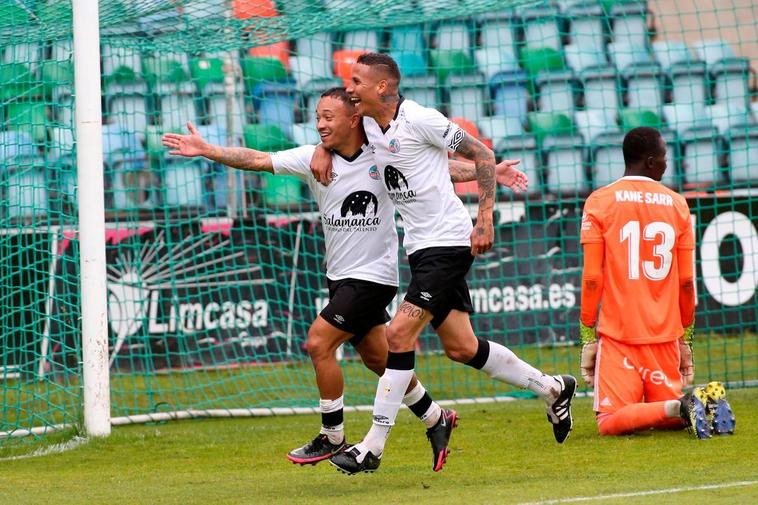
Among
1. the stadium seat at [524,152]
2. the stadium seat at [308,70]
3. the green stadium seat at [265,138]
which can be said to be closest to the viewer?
the green stadium seat at [265,138]

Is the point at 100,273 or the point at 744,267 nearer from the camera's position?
the point at 100,273

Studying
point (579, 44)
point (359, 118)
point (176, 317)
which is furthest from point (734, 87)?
point (359, 118)

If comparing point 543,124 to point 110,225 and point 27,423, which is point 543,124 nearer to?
point 110,225

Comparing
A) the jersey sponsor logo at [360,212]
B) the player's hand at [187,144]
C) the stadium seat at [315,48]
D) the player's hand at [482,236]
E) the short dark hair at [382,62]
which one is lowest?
the player's hand at [482,236]

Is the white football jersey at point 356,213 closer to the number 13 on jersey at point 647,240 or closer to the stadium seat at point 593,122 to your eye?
the number 13 on jersey at point 647,240

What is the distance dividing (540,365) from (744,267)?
2.28 meters

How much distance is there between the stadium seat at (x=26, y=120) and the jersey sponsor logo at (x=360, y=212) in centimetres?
282

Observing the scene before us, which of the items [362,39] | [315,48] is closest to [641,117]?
[362,39]

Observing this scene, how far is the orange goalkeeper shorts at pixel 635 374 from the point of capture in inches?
269

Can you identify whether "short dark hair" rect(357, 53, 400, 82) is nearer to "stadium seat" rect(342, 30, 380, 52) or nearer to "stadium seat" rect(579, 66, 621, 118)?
"stadium seat" rect(579, 66, 621, 118)

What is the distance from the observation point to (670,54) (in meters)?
13.9


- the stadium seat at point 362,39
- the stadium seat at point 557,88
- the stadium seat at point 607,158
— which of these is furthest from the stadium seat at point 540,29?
the stadium seat at point 362,39

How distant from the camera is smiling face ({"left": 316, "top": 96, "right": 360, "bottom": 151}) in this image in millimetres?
5908

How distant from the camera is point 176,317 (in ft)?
33.5
